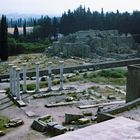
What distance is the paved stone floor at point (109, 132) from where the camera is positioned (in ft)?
42.0

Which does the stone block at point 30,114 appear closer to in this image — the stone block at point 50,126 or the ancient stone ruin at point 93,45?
the stone block at point 50,126

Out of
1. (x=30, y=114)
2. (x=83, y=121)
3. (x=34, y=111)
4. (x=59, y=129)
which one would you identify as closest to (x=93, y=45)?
(x=34, y=111)

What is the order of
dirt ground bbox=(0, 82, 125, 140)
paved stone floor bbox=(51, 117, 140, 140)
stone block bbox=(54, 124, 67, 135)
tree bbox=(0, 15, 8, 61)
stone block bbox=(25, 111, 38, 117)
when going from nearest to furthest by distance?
paved stone floor bbox=(51, 117, 140, 140) → stone block bbox=(54, 124, 67, 135) → dirt ground bbox=(0, 82, 125, 140) → stone block bbox=(25, 111, 38, 117) → tree bbox=(0, 15, 8, 61)

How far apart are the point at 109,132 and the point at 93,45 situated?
44.2 meters

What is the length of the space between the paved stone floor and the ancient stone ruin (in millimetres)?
38888

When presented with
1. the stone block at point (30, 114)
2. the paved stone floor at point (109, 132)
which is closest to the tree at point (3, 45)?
the stone block at point (30, 114)

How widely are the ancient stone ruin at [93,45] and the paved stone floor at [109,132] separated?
1531 inches

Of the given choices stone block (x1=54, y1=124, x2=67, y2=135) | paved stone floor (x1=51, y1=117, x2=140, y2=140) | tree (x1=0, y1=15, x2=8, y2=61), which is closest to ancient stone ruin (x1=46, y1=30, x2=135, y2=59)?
tree (x1=0, y1=15, x2=8, y2=61)

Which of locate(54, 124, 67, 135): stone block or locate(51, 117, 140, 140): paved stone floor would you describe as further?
locate(54, 124, 67, 135): stone block

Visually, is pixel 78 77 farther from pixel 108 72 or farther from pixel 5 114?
pixel 5 114

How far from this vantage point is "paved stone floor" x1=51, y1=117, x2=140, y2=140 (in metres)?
12.8

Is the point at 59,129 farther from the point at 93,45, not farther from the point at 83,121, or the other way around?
the point at 93,45

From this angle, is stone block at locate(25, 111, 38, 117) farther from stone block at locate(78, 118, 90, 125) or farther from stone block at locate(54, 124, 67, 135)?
stone block at locate(54, 124, 67, 135)

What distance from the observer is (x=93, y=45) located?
2248 inches
